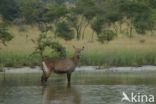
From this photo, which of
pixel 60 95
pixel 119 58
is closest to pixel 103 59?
pixel 119 58

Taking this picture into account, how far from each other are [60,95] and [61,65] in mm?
4728

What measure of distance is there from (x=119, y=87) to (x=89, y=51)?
1306 centimetres

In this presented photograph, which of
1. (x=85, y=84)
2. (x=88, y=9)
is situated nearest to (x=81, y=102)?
(x=85, y=84)

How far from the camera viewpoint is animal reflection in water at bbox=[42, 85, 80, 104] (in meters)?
15.1

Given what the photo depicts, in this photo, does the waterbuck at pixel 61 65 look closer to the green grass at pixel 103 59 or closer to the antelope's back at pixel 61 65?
the antelope's back at pixel 61 65

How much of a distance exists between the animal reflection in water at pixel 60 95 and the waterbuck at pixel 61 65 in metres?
1.41

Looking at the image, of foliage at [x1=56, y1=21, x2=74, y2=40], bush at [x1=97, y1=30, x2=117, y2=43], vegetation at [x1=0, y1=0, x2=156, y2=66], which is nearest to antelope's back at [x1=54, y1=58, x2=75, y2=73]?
vegetation at [x1=0, y1=0, x2=156, y2=66]

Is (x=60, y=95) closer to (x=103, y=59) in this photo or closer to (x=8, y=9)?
(x=103, y=59)

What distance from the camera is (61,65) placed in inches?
833

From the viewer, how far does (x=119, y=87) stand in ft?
62.0

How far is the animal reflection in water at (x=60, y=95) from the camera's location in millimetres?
15055

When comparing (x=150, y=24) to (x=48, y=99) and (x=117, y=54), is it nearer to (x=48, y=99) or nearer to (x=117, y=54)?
(x=117, y=54)

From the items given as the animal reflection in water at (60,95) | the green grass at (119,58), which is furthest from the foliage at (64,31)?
the animal reflection in water at (60,95)

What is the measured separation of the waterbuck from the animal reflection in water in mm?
1406
